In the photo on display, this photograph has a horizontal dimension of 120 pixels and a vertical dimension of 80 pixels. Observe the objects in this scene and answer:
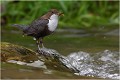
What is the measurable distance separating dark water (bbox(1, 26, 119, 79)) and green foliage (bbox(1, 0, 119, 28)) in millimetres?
788

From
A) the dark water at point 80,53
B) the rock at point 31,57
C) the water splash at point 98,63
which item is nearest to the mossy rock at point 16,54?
the rock at point 31,57

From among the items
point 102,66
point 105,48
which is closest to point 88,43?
point 105,48

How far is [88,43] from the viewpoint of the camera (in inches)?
320

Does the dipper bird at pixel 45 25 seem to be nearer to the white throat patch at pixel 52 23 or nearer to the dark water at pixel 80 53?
the white throat patch at pixel 52 23

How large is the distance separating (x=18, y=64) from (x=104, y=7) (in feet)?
22.1

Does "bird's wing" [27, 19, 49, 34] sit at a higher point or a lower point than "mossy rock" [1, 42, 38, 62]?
higher

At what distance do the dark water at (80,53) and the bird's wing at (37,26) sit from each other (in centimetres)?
67

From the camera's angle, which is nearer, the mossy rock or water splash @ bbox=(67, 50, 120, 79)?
the mossy rock

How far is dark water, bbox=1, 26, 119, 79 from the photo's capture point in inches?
166

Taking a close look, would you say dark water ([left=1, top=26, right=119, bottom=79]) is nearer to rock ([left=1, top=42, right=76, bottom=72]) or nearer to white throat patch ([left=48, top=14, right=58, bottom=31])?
rock ([left=1, top=42, right=76, bottom=72])

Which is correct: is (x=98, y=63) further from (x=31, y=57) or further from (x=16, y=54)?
(x=16, y=54)

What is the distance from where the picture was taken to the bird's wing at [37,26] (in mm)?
5141

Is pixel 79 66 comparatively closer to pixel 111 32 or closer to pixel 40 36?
pixel 40 36

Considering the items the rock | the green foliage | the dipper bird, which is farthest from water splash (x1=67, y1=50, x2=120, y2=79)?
the green foliage
